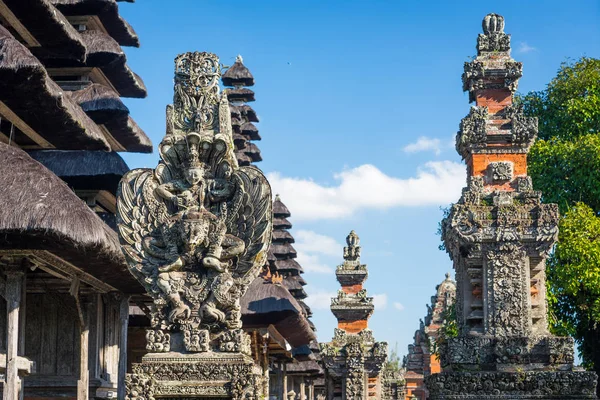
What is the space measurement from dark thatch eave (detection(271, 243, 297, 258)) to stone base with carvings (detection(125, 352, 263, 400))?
32.7 m

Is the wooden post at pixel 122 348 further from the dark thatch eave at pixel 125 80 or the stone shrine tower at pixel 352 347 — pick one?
the stone shrine tower at pixel 352 347

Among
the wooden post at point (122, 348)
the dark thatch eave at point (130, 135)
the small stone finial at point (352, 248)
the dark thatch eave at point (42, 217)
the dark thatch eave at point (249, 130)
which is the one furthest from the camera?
the dark thatch eave at point (249, 130)

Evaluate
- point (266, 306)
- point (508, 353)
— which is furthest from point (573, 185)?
point (508, 353)

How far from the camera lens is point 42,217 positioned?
1289 cm

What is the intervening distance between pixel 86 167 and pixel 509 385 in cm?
825

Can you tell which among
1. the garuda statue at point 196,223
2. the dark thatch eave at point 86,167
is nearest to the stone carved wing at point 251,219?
the garuda statue at point 196,223

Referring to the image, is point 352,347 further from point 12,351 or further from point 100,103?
point 12,351

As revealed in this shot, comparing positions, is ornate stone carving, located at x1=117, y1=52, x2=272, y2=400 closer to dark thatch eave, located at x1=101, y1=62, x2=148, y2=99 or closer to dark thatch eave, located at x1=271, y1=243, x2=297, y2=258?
dark thatch eave, located at x1=101, y1=62, x2=148, y2=99

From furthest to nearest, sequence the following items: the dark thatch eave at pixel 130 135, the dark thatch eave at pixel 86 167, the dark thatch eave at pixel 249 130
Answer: the dark thatch eave at pixel 249 130 → the dark thatch eave at pixel 130 135 → the dark thatch eave at pixel 86 167

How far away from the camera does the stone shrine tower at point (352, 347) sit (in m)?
29.9

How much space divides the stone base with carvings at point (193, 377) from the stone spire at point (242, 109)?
24.0 m

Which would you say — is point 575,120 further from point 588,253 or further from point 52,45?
point 52,45

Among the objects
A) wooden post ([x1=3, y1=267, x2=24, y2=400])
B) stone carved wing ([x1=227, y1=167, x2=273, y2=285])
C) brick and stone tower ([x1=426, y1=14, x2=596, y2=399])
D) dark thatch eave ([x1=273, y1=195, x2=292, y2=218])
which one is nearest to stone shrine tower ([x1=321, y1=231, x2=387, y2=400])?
dark thatch eave ([x1=273, y1=195, x2=292, y2=218])

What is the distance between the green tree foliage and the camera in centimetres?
2598
